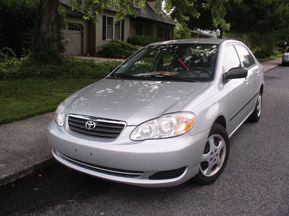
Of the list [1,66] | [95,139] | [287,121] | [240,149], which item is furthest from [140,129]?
[1,66]

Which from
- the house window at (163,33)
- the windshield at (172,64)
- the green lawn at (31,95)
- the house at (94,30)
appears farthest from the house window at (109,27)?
the windshield at (172,64)

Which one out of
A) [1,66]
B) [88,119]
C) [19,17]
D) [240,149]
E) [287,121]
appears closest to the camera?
[88,119]

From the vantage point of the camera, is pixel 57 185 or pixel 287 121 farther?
pixel 287 121

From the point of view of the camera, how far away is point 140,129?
320 centimetres

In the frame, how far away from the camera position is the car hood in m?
3.35

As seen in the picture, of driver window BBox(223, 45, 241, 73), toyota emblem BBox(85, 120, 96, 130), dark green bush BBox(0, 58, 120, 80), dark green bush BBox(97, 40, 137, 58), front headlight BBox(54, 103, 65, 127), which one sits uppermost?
driver window BBox(223, 45, 241, 73)

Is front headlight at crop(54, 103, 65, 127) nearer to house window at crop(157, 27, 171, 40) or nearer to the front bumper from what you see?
the front bumper

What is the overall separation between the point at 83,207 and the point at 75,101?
117cm

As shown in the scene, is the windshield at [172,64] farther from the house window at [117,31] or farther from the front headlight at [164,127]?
the house window at [117,31]

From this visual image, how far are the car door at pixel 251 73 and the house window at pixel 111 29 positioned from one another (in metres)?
17.4

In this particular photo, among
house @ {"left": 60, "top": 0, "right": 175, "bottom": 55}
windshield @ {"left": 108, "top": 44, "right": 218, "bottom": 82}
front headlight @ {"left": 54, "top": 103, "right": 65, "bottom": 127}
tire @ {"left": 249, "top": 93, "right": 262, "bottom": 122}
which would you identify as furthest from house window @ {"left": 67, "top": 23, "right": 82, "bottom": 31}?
front headlight @ {"left": 54, "top": 103, "right": 65, "bottom": 127}

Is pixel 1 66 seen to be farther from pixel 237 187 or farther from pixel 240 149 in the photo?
pixel 237 187

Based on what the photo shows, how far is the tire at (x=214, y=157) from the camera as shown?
11.9 ft

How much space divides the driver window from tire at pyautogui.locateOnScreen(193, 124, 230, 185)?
38.9 inches
